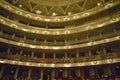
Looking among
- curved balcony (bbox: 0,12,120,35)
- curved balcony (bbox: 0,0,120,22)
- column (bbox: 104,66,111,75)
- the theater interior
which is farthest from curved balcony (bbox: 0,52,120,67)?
curved balcony (bbox: 0,0,120,22)

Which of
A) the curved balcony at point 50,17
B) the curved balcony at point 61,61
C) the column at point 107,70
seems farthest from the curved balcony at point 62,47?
the curved balcony at point 50,17

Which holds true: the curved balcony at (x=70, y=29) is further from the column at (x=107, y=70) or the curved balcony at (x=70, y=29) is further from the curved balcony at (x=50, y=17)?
the column at (x=107, y=70)

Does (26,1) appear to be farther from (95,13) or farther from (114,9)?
(114,9)

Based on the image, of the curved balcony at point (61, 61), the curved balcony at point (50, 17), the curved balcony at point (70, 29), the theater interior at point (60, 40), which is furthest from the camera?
the curved balcony at point (50, 17)

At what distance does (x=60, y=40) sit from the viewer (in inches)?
981

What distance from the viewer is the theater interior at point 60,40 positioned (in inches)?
709

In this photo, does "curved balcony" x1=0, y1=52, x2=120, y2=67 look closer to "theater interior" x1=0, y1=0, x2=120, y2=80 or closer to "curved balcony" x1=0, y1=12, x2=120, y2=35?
"theater interior" x1=0, y1=0, x2=120, y2=80

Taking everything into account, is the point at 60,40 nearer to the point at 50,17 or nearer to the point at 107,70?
the point at 50,17

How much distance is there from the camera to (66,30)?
23.8 meters

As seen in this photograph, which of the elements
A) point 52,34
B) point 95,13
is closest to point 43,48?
point 52,34

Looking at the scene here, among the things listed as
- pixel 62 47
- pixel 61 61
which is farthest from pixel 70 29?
pixel 61 61

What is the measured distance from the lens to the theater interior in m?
18.0

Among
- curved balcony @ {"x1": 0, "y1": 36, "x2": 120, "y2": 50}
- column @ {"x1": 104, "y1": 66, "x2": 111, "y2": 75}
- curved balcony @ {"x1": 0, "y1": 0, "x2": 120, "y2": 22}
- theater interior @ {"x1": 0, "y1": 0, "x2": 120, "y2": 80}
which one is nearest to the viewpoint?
column @ {"x1": 104, "y1": 66, "x2": 111, "y2": 75}

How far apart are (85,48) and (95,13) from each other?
20.8 feet
